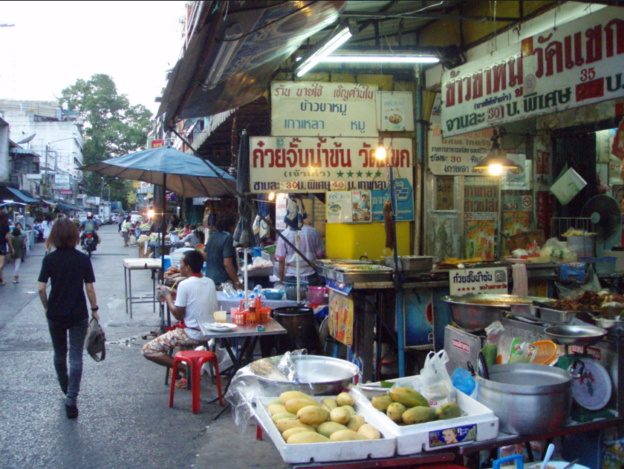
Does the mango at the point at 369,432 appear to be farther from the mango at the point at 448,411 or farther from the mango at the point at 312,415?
the mango at the point at 448,411

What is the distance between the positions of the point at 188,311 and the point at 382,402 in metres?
3.82

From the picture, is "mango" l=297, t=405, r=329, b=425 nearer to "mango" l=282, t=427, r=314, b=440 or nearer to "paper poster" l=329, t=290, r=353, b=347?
"mango" l=282, t=427, r=314, b=440

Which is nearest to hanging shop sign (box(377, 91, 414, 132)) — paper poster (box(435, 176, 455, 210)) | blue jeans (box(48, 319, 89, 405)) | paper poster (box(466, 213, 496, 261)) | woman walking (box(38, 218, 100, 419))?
paper poster (box(435, 176, 455, 210))

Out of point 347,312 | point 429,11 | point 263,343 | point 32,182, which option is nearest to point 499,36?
point 429,11

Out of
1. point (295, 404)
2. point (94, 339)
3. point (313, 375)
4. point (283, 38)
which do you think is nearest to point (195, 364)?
point (94, 339)

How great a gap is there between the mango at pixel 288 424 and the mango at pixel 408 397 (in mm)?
491

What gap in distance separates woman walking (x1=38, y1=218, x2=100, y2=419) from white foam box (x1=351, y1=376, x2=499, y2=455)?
12.1ft

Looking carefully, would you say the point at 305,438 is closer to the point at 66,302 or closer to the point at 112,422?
the point at 112,422

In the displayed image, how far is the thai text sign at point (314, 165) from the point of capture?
7.29 metres

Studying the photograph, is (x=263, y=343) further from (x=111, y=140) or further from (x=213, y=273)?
(x=111, y=140)

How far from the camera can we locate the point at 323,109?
7598 millimetres

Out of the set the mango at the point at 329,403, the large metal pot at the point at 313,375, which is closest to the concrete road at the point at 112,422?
the large metal pot at the point at 313,375

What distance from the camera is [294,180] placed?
7.40 metres

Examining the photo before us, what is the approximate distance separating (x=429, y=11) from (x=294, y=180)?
122 inches
